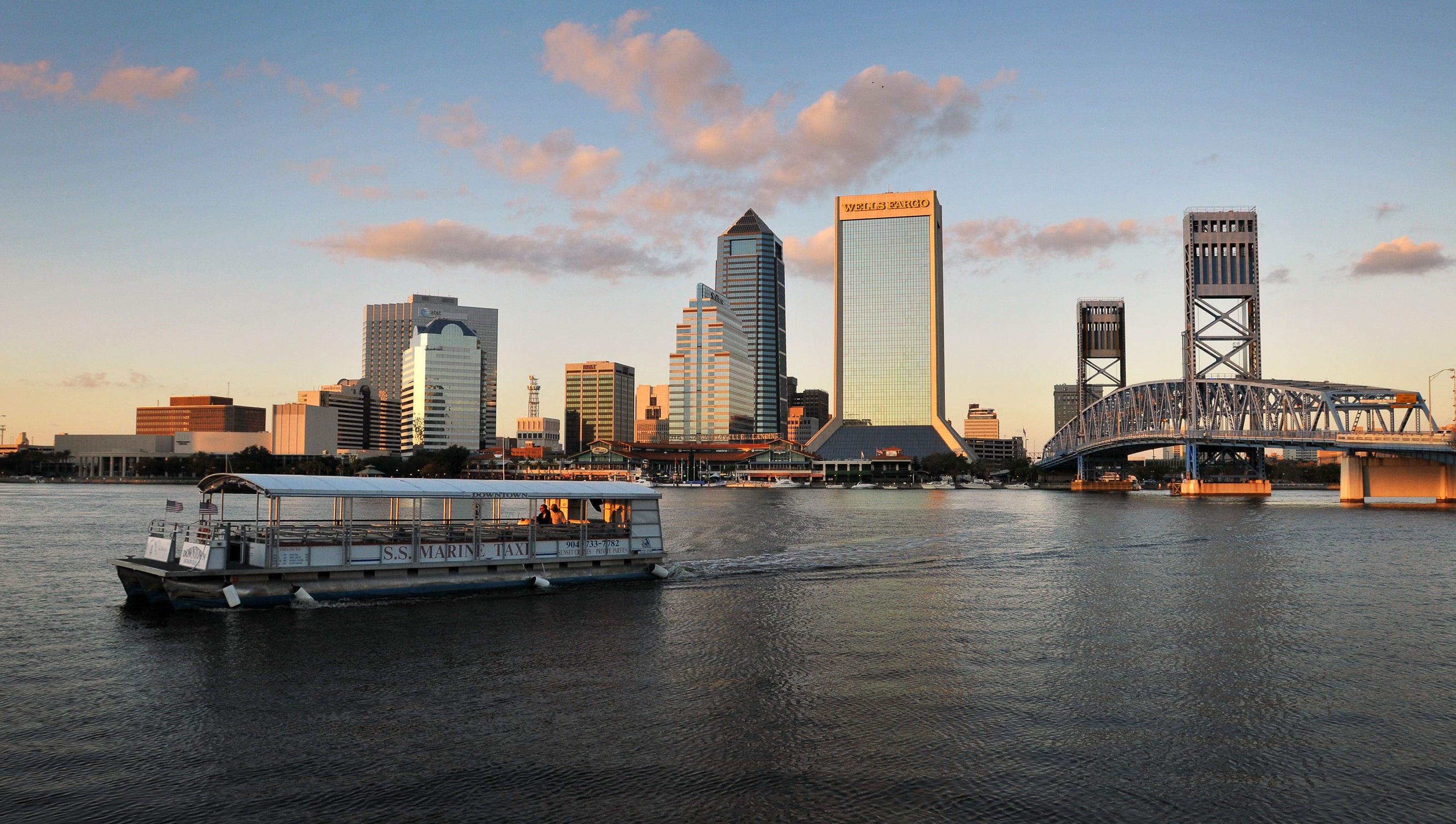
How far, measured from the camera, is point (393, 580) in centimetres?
3597

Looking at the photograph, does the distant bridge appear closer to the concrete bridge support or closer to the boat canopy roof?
the concrete bridge support

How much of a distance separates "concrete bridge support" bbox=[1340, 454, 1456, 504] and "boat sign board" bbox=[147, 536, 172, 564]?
130m

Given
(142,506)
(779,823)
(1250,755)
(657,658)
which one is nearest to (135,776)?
(779,823)

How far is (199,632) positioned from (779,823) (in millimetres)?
22923

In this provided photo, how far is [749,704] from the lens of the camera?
22.1m

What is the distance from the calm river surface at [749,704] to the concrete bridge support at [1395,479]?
84482mm

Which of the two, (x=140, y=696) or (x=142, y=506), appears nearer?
(x=140, y=696)

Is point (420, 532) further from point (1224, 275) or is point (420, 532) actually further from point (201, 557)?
point (1224, 275)

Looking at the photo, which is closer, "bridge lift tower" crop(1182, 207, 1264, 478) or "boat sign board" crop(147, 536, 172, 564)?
"boat sign board" crop(147, 536, 172, 564)

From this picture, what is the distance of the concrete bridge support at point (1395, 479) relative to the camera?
112m

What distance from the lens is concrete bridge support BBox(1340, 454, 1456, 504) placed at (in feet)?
366

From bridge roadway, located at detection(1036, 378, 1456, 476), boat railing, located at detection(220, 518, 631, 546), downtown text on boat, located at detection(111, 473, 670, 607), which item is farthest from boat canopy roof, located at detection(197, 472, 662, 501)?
bridge roadway, located at detection(1036, 378, 1456, 476)

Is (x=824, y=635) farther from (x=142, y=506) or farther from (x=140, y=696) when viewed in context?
(x=142, y=506)

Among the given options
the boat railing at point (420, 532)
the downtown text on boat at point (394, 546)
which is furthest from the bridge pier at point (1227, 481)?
the boat railing at point (420, 532)
